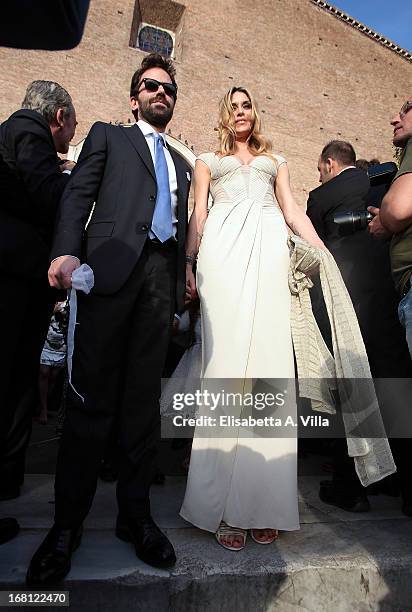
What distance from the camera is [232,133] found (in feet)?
7.79

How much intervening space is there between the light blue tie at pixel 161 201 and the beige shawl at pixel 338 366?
0.68 meters

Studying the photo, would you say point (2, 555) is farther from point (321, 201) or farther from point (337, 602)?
point (321, 201)

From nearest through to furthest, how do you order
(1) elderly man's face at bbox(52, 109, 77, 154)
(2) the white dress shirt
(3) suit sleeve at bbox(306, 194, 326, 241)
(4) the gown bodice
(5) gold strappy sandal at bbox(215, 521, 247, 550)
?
(5) gold strappy sandal at bbox(215, 521, 247, 550) < (2) the white dress shirt < (4) the gown bodice < (1) elderly man's face at bbox(52, 109, 77, 154) < (3) suit sleeve at bbox(306, 194, 326, 241)

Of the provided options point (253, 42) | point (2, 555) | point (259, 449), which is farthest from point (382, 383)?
point (253, 42)

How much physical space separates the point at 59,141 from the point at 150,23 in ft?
51.8

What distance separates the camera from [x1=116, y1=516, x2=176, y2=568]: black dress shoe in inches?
61.1

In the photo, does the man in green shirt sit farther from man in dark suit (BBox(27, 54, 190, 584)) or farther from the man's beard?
the man's beard

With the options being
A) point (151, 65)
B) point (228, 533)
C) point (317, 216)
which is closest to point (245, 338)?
point (228, 533)

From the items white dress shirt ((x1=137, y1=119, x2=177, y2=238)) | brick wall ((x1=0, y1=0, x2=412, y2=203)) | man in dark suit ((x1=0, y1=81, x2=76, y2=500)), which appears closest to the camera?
man in dark suit ((x1=0, y1=81, x2=76, y2=500))

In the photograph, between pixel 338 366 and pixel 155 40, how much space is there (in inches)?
656

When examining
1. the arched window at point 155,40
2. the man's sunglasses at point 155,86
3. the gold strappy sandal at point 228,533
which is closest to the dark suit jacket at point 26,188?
the man's sunglasses at point 155,86

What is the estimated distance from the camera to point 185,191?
82.5 inches

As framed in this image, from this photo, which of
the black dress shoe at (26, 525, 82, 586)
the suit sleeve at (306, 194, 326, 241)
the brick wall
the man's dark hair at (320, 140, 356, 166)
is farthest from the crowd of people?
the brick wall

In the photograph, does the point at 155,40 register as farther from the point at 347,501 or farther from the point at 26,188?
the point at 347,501
